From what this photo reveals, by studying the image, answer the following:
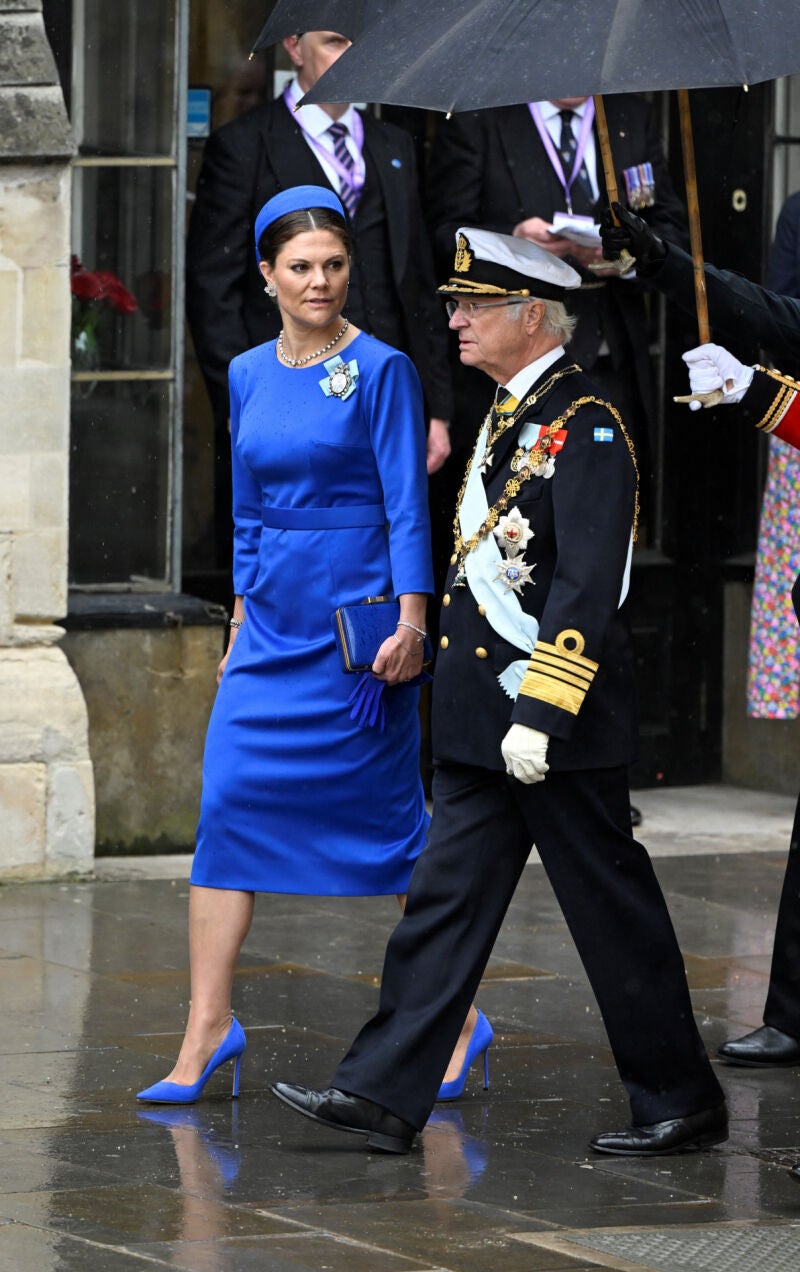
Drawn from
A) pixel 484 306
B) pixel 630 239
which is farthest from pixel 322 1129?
pixel 630 239

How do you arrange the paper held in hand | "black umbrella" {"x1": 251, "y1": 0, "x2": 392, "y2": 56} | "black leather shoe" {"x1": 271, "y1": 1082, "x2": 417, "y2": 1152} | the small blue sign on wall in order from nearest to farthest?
"black leather shoe" {"x1": 271, "y1": 1082, "x2": 417, "y2": 1152}, "black umbrella" {"x1": 251, "y1": 0, "x2": 392, "y2": 56}, the paper held in hand, the small blue sign on wall

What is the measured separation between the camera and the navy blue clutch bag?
5.57 metres

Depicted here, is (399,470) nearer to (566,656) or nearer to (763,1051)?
(566,656)

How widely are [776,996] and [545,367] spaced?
1720 mm

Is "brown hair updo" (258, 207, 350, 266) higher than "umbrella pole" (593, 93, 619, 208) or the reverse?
the reverse

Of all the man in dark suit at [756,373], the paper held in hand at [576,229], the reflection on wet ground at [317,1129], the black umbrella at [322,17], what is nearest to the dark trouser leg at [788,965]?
the man in dark suit at [756,373]

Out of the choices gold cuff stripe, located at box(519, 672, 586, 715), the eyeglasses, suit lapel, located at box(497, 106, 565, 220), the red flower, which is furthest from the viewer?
suit lapel, located at box(497, 106, 565, 220)

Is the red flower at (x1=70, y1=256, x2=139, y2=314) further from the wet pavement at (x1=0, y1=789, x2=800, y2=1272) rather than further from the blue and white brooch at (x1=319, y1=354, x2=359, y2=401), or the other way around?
the blue and white brooch at (x1=319, y1=354, x2=359, y2=401)

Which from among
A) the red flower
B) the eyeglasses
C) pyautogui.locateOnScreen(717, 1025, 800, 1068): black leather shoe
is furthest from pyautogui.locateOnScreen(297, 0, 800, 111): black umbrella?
the red flower

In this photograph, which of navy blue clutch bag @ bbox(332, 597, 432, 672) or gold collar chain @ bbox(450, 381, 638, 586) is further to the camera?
navy blue clutch bag @ bbox(332, 597, 432, 672)

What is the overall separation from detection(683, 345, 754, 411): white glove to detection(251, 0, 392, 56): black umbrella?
3.33 feet

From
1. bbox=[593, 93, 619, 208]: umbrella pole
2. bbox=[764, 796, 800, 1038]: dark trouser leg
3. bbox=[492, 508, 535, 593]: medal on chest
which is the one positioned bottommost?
bbox=[764, 796, 800, 1038]: dark trouser leg

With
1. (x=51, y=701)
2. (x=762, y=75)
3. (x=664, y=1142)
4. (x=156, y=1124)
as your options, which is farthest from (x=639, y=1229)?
(x=51, y=701)

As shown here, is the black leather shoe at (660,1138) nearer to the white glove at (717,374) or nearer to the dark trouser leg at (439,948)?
the dark trouser leg at (439,948)
